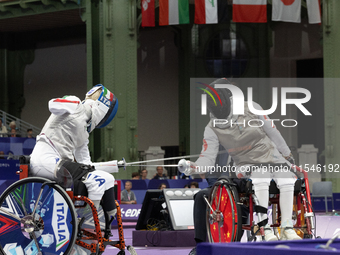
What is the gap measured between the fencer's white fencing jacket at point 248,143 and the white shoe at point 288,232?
0.60 m

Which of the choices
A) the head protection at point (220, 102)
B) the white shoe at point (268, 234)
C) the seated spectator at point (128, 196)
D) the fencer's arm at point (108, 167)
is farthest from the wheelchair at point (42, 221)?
the seated spectator at point (128, 196)

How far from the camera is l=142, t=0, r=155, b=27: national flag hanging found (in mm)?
16188

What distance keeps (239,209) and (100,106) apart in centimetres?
158

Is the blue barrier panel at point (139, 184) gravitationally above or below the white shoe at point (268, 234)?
below

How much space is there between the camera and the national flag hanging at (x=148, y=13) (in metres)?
16.2

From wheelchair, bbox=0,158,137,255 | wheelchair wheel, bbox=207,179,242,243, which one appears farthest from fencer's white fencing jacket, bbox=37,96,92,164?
wheelchair wheel, bbox=207,179,242,243

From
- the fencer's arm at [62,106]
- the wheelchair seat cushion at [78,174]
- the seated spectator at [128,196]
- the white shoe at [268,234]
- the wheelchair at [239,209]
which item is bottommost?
the seated spectator at [128,196]

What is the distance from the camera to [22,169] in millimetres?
4551

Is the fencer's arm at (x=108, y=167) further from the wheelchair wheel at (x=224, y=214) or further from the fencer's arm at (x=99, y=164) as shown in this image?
the wheelchair wheel at (x=224, y=214)

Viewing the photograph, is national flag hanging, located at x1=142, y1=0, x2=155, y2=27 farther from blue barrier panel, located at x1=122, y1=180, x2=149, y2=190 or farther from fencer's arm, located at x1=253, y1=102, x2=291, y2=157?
fencer's arm, located at x1=253, y1=102, x2=291, y2=157

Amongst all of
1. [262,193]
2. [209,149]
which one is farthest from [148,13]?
[262,193]

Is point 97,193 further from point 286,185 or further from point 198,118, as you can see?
point 198,118

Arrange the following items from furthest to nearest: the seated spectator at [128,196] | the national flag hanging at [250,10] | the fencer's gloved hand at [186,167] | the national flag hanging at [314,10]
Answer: the national flag hanging at [250,10] < the national flag hanging at [314,10] < the seated spectator at [128,196] < the fencer's gloved hand at [186,167]

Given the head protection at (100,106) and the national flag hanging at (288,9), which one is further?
the national flag hanging at (288,9)
